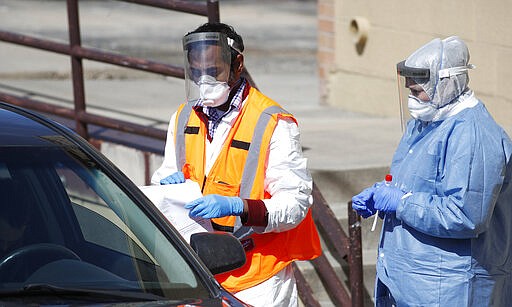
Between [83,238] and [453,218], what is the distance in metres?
1.38

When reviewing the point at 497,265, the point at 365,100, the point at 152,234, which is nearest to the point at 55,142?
the point at 152,234

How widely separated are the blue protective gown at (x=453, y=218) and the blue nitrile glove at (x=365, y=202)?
0.10m

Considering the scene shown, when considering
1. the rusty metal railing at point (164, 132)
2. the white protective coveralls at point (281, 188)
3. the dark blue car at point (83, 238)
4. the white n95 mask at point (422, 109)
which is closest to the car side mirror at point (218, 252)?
the dark blue car at point (83, 238)

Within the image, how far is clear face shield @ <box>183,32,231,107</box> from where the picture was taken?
432cm

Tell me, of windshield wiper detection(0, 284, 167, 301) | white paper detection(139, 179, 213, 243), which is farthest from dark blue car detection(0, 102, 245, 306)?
white paper detection(139, 179, 213, 243)

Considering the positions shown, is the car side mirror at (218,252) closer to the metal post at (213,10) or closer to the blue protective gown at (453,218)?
the blue protective gown at (453,218)

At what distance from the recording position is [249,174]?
432cm

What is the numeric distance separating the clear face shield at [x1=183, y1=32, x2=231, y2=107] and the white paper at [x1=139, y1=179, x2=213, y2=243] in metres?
0.36

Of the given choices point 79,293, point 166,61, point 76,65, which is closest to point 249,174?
point 79,293

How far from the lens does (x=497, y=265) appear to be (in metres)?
4.25

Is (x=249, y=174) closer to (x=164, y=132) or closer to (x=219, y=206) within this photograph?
(x=219, y=206)

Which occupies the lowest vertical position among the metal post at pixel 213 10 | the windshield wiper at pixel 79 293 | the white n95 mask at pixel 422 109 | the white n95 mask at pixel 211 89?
the windshield wiper at pixel 79 293

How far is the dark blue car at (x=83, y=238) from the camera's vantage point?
342 centimetres

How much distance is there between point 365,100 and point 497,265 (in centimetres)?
498
